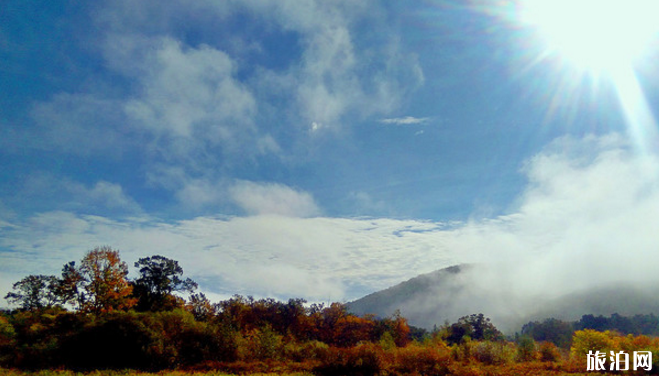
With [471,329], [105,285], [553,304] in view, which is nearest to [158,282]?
[105,285]

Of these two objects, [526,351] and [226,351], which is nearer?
[226,351]

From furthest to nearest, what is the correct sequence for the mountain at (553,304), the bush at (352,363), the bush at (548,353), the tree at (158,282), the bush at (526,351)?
1. the mountain at (553,304)
2. the tree at (158,282)
3. the bush at (548,353)
4. the bush at (526,351)
5. the bush at (352,363)

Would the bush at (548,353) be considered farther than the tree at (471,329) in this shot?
No

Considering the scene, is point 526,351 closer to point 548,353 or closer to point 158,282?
point 548,353

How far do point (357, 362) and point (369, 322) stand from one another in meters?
37.4

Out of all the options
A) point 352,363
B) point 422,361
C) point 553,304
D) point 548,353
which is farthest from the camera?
point 553,304

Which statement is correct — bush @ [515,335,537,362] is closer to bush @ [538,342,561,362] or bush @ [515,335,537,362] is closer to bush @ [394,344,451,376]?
bush @ [538,342,561,362]

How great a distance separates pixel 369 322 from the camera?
54406 millimetres

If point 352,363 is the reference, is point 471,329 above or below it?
below

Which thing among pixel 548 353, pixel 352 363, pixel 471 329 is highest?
pixel 548 353

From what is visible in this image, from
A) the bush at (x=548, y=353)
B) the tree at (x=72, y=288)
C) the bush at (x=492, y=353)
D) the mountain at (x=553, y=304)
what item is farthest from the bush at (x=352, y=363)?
the mountain at (x=553, y=304)

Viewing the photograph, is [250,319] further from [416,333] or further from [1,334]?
[416,333]

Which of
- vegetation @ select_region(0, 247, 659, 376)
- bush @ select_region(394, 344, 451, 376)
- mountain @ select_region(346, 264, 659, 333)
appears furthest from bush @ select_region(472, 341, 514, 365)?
mountain @ select_region(346, 264, 659, 333)

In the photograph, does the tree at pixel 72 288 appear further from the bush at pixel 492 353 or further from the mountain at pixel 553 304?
the mountain at pixel 553 304
